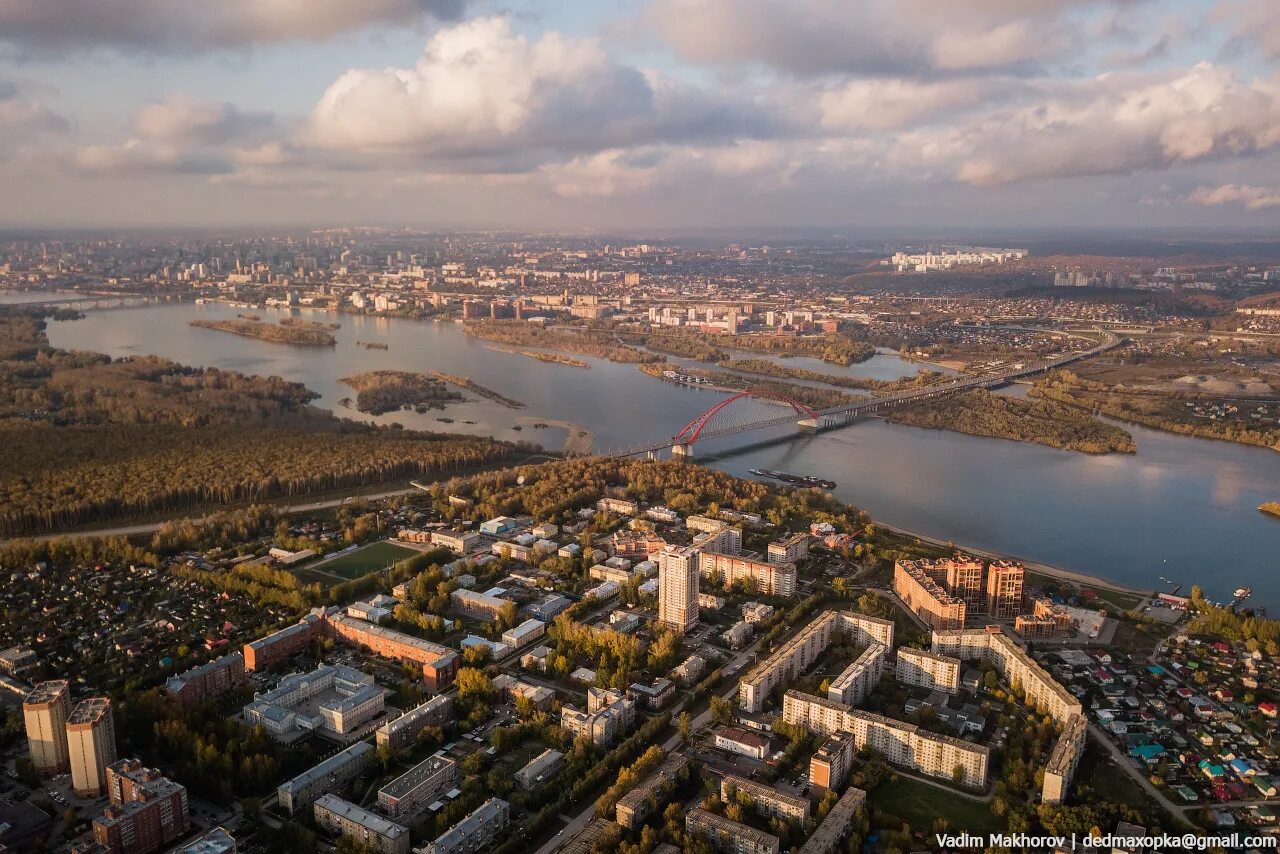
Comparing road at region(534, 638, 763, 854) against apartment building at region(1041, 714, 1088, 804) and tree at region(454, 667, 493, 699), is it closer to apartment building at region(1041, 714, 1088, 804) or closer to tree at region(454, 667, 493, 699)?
tree at region(454, 667, 493, 699)

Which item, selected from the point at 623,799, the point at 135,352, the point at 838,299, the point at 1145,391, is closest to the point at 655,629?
the point at 623,799

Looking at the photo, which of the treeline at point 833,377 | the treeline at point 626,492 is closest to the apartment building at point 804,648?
the treeline at point 626,492

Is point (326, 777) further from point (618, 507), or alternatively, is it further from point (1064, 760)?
point (618, 507)

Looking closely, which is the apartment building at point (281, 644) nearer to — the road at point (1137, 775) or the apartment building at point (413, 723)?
the apartment building at point (413, 723)

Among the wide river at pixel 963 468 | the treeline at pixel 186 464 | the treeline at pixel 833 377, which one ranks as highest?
the treeline at pixel 186 464

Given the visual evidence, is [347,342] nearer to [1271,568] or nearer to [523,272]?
[523,272]

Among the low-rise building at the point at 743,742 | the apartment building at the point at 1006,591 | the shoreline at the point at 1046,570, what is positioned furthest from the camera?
the shoreline at the point at 1046,570

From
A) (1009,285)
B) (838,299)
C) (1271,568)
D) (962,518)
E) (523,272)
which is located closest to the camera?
(1271,568)

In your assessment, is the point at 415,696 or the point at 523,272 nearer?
the point at 415,696
